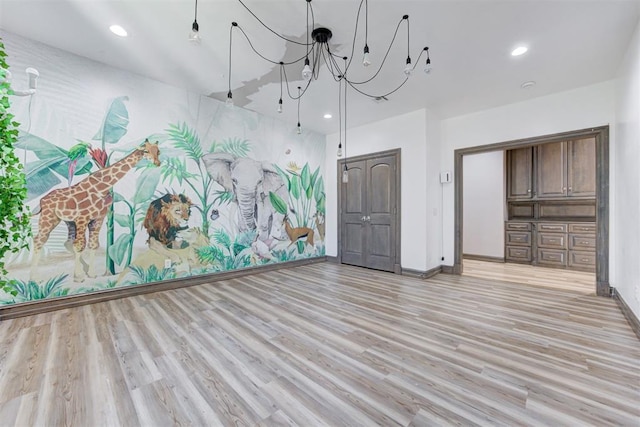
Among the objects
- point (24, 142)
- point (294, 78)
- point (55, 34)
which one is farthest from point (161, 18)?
point (24, 142)

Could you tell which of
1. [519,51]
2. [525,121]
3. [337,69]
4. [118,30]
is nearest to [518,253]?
[525,121]

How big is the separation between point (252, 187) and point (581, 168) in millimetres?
6223

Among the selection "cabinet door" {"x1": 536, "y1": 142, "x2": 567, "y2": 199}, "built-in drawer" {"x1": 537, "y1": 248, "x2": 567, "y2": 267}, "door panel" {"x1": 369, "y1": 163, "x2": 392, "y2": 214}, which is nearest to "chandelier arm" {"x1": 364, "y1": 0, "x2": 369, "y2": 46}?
"door panel" {"x1": 369, "y1": 163, "x2": 392, "y2": 214}

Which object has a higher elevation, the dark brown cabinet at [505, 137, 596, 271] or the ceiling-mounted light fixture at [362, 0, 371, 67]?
the ceiling-mounted light fixture at [362, 0, 371, 67]

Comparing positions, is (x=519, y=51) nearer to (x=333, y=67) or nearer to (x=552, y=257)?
(x=333, y=67)

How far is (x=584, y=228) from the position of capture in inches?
198

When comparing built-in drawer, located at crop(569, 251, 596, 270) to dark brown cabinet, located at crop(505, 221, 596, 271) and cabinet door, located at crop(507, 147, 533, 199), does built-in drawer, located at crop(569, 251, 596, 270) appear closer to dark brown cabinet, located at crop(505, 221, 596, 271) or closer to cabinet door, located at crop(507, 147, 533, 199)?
dark brown cabinet, located at crop(505, 221, 596, 271)

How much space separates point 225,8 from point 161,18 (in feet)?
2.19

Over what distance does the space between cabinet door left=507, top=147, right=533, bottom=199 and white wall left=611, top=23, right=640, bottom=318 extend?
2.40m

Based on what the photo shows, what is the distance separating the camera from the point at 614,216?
340 cm

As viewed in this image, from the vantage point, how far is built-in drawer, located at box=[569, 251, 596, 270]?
4894mm

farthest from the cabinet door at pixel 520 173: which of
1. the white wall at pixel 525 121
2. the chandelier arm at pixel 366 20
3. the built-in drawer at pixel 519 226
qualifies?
the chandelier arm at pixel 366 20

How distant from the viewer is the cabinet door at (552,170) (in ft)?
17.3

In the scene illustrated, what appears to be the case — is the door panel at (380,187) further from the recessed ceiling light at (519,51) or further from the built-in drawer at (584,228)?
the built-in drawer at (584,228)
